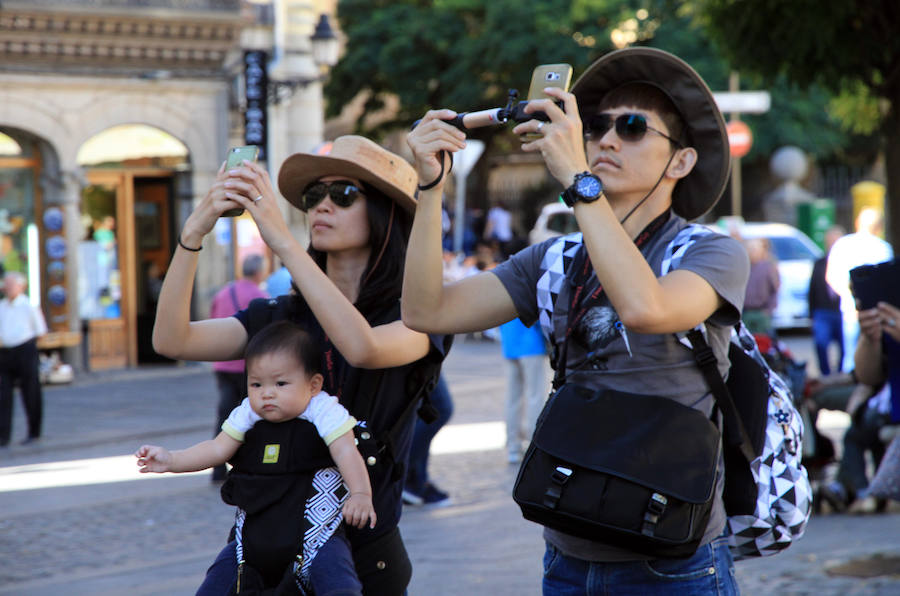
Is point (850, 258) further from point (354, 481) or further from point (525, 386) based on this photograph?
point (354, 481)

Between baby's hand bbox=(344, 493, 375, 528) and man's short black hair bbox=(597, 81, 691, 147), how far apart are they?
3.72 feet

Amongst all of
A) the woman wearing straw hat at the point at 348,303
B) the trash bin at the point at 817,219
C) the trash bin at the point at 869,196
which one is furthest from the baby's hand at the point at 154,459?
the trash bin at the point at 869,196

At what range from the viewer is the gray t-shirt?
2.75 m

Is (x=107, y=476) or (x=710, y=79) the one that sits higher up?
(x=710, y=79)

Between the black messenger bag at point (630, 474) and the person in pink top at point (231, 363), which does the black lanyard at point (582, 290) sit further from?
the person in pink top at point (231, 363)

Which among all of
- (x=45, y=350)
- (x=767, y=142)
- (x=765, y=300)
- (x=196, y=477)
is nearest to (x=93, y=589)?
(x=196, y=477)

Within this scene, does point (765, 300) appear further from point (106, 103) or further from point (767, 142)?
point (767, 142)

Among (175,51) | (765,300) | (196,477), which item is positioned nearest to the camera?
(196,477)

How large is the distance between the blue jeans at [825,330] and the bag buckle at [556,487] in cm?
1316

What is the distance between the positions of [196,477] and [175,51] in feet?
37.4

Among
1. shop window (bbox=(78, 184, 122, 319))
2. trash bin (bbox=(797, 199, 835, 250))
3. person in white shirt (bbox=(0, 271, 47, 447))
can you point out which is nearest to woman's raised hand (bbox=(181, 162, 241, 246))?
person in white shirt (bbox=(0, 271, 47, 447))

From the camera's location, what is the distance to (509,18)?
31.0 m

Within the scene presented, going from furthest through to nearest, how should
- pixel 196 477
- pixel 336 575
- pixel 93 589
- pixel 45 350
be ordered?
1. pixel 45 350
2. pixel 196 477
3. pixel 93 589
4. pixel 336 575

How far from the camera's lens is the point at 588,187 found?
2549 mm
